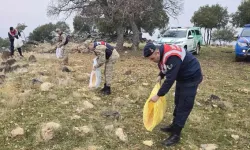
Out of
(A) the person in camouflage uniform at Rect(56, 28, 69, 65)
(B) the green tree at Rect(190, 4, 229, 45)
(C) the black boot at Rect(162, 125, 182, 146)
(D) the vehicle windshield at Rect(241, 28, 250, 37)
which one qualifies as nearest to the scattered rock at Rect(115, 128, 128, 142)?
(C) the black boot at Rect(162, 125, 182, 146)

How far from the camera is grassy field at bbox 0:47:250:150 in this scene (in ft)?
16.6

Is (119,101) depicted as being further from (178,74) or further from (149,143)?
(178,74)

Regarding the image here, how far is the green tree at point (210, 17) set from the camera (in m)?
31.4

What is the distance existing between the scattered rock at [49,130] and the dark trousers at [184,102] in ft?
6.16

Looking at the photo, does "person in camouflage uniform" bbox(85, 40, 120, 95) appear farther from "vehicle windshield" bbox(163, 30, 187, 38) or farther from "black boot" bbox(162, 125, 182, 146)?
"vehicle windshield" bbox(163, 30, 187, 38)

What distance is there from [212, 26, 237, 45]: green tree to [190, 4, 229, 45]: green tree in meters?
1.90

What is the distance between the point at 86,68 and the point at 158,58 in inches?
276

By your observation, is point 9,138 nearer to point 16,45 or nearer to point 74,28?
point 16,45

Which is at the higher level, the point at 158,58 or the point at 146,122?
the point at 158,58

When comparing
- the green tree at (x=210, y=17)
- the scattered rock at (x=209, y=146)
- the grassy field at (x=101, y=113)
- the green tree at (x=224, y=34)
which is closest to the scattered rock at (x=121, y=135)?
the grassy field at (x=101, y=113)

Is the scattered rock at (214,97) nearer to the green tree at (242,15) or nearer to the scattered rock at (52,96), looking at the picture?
the scattered rock at (52,96)

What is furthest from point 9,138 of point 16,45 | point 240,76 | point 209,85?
point 16,45

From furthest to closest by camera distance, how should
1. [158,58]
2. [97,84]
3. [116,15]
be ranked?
1. [116,15]
2. [97,84]
3. [158,58]

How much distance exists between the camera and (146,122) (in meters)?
5.08
